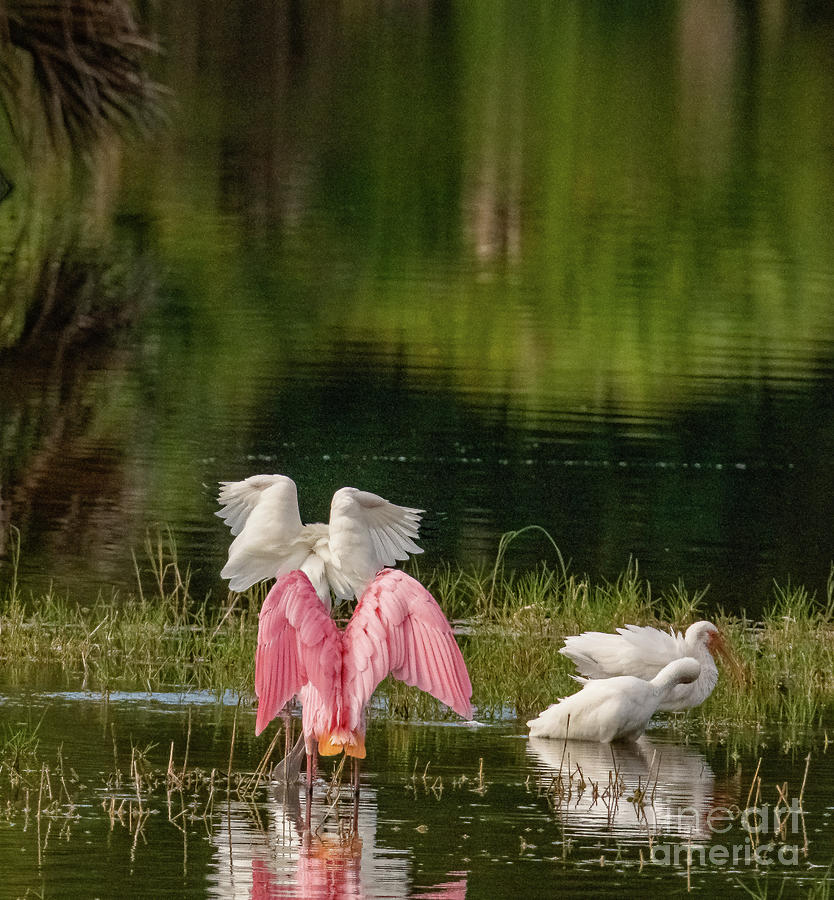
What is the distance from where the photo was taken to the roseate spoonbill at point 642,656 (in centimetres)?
1105

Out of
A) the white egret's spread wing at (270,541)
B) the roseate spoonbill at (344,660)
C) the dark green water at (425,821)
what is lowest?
the dark green water at (425,821)

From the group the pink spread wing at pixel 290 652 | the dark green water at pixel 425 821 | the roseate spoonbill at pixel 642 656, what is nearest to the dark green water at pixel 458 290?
the roseate spoonbill at pixel 642 656

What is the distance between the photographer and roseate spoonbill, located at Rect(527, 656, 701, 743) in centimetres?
1029

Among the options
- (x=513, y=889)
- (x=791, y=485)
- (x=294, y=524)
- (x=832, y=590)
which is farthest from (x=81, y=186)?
(x=513, y=889)

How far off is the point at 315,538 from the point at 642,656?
6.67ft

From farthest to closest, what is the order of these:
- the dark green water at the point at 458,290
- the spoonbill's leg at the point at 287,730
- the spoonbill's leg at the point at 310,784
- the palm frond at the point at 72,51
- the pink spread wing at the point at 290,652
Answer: the palm frond at the point at 72,51
the dark green water at the point at 458,290
the spoonbill's leg at the point at 287,730
the pink spread wing at the point at 290,652
the spoonbill's leg at the point at 310,784

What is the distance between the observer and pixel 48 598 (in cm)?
1265

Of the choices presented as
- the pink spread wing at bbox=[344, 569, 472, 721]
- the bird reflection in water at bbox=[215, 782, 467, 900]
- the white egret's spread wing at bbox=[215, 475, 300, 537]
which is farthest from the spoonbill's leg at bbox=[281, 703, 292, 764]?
the white egret's spread wing at bbox=[215, 475, 300, 537]

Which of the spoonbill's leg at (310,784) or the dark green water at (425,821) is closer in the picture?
the dark green water at (425,821)

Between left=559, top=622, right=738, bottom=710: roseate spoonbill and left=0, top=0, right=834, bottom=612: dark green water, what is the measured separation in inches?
172

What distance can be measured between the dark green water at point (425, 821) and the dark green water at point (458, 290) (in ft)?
17.1

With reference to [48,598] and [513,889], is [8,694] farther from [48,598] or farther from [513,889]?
[513,889]

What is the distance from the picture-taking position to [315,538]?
10047 millimetres

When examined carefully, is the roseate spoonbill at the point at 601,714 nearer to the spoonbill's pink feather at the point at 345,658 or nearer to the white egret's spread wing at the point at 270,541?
the white egret's spread wing at the point at 270,541
